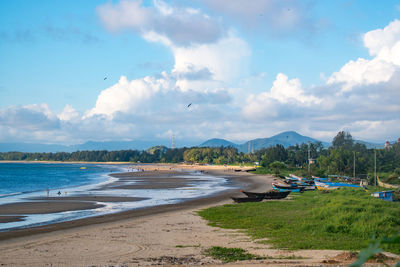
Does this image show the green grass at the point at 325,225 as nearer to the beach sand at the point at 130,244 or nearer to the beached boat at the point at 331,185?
the beach sand at the point at 130,244

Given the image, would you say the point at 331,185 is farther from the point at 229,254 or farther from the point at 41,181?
the point at 41,181

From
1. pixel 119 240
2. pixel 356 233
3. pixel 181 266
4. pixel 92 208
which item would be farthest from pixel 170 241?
pixel 92 208

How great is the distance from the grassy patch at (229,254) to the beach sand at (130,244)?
1.17 feet

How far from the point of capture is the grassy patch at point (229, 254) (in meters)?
12.0

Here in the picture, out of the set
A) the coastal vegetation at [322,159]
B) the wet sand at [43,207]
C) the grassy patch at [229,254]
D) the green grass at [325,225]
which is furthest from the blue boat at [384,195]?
the wet sand at [43,207]

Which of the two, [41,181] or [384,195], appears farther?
[41,181]

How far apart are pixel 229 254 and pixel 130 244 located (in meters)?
4.82

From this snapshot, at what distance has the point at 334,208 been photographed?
18562 mm

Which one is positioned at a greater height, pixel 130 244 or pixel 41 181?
pixel 130 244

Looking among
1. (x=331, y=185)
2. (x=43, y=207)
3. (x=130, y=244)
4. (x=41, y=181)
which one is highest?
(x=331, y=185)

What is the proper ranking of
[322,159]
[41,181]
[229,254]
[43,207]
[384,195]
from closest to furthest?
[229,254] < [384,195] < [43,207] < [41,181] < [322,159]

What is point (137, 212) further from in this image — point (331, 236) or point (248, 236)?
point (331, 236)

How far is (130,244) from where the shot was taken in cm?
1564

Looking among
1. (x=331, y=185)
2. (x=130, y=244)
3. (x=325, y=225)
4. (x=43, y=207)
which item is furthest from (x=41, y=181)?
(x=325, y=225)
